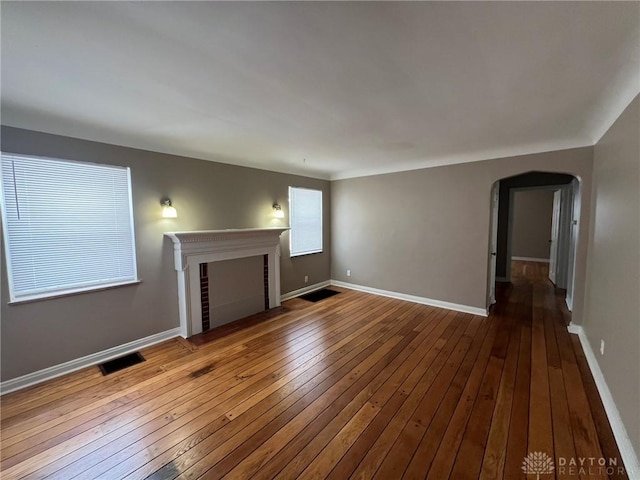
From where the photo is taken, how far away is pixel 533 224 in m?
8.91

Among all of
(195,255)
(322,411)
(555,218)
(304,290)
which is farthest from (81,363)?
(555,218)

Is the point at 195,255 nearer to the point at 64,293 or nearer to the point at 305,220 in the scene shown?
the point at 64,293

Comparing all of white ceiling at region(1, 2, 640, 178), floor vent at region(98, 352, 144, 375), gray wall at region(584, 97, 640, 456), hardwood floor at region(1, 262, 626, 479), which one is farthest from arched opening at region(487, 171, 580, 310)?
floor vent at region(98, 352, 144, 375)

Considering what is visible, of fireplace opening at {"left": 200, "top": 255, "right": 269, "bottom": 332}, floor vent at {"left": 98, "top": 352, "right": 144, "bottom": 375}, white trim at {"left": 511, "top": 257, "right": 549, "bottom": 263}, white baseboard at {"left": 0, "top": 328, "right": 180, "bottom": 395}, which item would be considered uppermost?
fireplace opening at {"left": 200, "top": 255, "right": 269, "bottom": 332}

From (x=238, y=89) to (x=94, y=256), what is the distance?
7.96ft

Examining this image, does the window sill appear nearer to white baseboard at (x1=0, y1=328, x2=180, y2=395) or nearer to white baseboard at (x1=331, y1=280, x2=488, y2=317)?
white baseboard at (x1=0, y1=328, x2=180, y2=395)

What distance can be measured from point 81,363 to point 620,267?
5.02 meters

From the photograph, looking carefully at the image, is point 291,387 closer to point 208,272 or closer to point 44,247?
point 208,272

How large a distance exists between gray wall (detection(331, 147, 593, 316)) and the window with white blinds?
3868mm

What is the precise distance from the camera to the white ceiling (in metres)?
1.25

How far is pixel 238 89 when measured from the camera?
6.45 ft

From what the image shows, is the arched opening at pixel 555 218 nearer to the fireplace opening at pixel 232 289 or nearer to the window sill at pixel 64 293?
the fireplace opening at pixel 232 289

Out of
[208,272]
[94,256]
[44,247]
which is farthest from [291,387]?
[44,247]

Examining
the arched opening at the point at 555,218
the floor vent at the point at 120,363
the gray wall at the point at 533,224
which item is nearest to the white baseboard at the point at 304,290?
the floor vent at the point at 120,363
